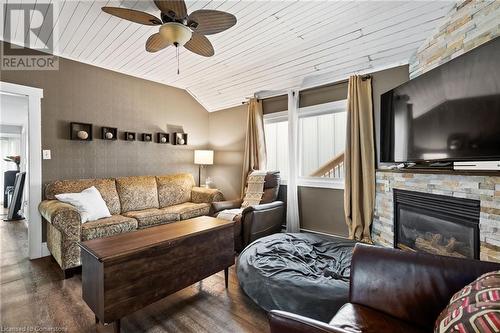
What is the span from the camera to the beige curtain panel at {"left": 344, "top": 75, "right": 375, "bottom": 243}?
9.50 ft

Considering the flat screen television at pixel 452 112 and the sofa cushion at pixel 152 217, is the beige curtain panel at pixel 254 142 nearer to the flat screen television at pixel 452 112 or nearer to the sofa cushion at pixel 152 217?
the sofa cushion at pixel 152 217

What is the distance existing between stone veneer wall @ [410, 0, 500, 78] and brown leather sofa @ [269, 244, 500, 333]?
1.64 meters

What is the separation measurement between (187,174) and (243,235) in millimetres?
1904

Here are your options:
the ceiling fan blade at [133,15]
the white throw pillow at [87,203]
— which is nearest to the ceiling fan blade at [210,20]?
the ceiling fan blade at [133,15]

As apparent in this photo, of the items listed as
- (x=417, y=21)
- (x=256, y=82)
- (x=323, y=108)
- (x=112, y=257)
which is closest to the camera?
(x=112, y=257)

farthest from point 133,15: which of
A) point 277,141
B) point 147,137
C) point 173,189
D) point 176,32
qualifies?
point 277,141

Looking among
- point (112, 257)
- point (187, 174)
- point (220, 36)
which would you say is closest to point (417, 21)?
point (220, 36)

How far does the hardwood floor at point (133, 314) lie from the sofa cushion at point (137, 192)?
3.75 ft

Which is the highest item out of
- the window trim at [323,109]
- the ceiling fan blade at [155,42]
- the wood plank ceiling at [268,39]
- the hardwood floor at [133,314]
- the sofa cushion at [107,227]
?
the wood plank ceiling at [268,39]

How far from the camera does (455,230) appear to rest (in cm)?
187

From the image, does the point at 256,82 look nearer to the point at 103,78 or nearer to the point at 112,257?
the point at 103,78

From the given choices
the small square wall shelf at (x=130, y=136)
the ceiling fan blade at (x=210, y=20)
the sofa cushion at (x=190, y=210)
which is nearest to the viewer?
the ceiling fan blade at (x=210, y=20)

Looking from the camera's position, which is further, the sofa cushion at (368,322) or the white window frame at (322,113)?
the white window frame at (322,113)

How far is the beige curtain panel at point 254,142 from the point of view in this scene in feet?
13.3
